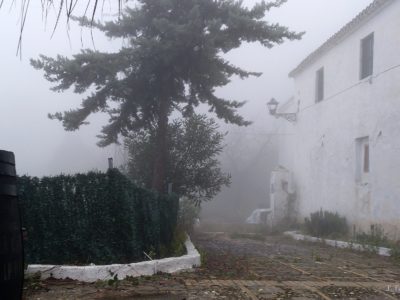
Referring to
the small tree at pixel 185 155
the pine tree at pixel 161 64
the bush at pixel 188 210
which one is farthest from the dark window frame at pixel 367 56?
the bush at pixel 188 210

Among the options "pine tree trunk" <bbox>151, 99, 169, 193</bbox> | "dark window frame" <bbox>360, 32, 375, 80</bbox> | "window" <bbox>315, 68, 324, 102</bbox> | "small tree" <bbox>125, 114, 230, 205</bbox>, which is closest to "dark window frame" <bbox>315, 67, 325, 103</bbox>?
"window" <bbox>315, 68, 324, 102</bbox>

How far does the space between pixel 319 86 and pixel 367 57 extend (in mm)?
4379

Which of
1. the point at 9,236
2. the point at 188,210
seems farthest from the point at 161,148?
the point at 9,236

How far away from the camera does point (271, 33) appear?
472 inches

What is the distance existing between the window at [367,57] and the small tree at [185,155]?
4718 millimetres

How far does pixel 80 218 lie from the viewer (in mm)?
7000

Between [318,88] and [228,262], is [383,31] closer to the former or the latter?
[318,88]

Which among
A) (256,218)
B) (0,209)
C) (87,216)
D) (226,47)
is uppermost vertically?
(226,47)

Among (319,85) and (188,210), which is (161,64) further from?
(319,85)

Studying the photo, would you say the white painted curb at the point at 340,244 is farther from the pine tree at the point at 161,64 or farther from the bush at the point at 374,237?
the pine tree at the point at 161,64

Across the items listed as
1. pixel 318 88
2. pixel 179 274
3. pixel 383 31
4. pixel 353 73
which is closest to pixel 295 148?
pixel 318 88

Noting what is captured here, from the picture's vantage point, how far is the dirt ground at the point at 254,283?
20.1 ft

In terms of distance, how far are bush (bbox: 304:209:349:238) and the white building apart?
33 cm

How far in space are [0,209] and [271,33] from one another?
10.6 meters
